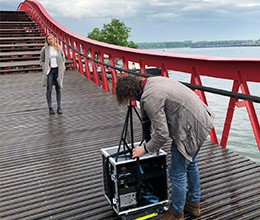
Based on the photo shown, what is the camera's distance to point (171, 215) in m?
2.50

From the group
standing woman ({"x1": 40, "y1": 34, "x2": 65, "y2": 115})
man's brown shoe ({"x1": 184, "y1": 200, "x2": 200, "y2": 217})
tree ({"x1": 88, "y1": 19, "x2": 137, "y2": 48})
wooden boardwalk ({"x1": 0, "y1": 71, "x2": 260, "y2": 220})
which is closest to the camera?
man's brown shoe ({"x1": 184, "y1": 200, "x2": 200, "y2": 217})

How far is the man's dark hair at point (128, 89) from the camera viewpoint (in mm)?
2176

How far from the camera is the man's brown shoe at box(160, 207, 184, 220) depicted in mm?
2455

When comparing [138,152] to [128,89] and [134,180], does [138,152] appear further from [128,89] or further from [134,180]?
[128,89]

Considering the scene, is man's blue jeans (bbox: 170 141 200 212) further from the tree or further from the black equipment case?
the tree

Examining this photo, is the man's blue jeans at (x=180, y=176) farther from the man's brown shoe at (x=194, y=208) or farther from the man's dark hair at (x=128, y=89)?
the man's dark hair at (x=128, y=89)

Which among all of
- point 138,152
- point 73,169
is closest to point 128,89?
point 138,152

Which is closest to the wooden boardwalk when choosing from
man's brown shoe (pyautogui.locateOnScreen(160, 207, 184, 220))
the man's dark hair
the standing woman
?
man's brown shoe (pyautogui.locateOnScreen(160, 207, 184, 220))

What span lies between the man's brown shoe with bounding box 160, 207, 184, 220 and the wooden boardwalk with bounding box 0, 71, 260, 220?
164 millimetres

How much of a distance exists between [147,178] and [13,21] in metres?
17.4

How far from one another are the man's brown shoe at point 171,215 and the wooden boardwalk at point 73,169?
164 mm

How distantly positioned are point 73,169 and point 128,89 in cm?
178

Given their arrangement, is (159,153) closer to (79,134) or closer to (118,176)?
(118,176)

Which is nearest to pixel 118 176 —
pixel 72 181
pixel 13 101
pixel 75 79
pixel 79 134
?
pixel 72 181
